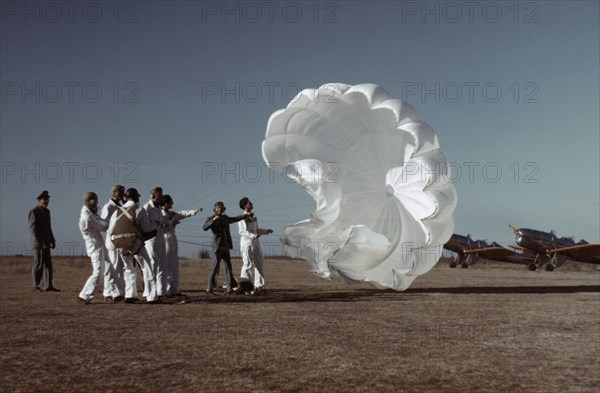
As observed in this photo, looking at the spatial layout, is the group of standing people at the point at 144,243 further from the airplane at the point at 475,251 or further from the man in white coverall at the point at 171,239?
the airplane at the point at 475,251

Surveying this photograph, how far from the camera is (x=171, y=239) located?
1142cm

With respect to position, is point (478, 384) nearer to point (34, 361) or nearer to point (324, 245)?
point (34, 361)

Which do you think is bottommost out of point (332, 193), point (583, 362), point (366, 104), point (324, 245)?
point (583, 362)

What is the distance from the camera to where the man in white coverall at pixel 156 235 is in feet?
32.2

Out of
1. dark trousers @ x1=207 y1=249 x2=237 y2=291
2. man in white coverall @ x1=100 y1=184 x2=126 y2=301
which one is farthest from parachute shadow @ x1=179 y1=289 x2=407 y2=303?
man in white coverall @ x1=100 y1=184 x2=126 y2=301

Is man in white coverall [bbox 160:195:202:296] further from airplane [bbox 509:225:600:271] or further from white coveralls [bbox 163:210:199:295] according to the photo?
airplane [bbox 509:225:600:271]

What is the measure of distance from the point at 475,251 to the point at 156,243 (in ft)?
99.5

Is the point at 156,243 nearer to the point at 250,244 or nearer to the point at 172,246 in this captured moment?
the point at 172,246

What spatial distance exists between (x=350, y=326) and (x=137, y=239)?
4234 mm

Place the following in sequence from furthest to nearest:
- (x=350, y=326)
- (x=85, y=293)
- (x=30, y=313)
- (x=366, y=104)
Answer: (x=366, y=104), (x=85, y=293), (x=30, y=313), (x=350, y=326)

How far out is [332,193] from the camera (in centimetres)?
1344

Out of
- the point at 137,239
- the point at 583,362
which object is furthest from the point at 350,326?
the point at 137,239

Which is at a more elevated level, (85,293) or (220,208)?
(220,208)

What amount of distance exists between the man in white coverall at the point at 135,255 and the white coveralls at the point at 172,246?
979 millimetres
